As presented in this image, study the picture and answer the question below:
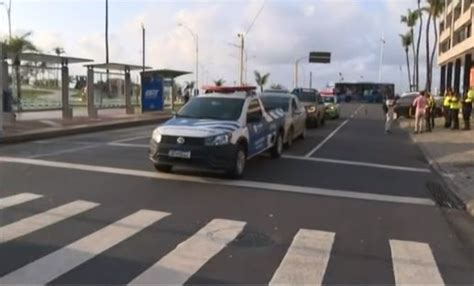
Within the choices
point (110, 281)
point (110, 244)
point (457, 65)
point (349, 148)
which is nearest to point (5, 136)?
point (349, 148)

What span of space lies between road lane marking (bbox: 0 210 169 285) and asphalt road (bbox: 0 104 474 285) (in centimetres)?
1

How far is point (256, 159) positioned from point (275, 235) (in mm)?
7923

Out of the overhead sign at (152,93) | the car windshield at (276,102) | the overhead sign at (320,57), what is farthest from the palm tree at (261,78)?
the car windshield at (276,102)

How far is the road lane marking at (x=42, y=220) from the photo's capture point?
24.0ft

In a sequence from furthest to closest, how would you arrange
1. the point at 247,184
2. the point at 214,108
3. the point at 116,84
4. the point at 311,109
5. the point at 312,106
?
the point at 116,84, the point at 312,106, the point at 311,109, the point at 214,108, the point at 247,184

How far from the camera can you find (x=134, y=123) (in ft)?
94.2

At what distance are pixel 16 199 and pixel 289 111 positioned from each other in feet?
35.7

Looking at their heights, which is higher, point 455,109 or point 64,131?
point 455,109

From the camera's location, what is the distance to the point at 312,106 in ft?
94.5

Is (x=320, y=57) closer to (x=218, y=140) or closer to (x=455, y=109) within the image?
(x=455, y=109)

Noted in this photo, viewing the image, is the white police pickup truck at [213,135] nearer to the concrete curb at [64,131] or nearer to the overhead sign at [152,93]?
the concrete curb at [64,131]

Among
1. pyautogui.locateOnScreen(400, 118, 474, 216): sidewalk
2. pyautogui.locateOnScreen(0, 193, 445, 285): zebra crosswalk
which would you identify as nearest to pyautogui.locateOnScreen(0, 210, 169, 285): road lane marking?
pyautogui.locateOnScreen(0, 193, 445, 285): zebra crosswalk

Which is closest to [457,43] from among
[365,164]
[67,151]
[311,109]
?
[311,109]

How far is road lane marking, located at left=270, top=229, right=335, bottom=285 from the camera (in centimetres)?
589
